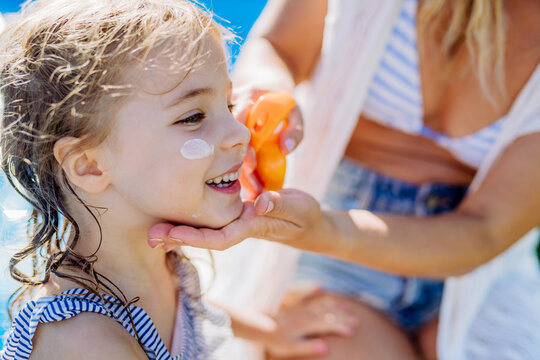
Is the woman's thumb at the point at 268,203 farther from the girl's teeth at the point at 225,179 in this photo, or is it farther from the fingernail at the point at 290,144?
the fingernail at the point at 290,144

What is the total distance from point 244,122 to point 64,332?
0.45m

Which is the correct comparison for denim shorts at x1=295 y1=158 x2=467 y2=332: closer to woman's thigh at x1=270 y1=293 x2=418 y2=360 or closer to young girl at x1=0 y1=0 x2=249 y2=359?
woman's thigh at x1=270 y1=293 x2=418 y2=360

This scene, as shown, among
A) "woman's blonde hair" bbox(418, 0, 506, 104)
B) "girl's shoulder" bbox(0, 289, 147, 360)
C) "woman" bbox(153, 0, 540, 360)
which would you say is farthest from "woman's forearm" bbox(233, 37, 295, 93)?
"girl's shoulder" bbox(0, 289, 147, 360)

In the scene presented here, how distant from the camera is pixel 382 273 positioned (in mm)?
1527

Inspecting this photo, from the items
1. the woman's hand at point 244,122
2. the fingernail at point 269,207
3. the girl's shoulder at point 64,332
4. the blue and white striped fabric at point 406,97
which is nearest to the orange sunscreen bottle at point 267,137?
the woman's hand at point 244,122

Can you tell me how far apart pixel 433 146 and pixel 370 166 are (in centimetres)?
16

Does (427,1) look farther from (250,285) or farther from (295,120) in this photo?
(250,285)

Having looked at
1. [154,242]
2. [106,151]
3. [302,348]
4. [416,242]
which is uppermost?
[106,151]

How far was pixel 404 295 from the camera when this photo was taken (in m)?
1.52

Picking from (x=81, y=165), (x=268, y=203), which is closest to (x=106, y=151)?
(x=81, y=165)

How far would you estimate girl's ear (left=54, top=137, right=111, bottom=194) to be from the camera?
0.85 meters

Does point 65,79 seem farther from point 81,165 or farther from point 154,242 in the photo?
point 154,242

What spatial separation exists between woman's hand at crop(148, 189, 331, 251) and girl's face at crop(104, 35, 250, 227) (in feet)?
0.08

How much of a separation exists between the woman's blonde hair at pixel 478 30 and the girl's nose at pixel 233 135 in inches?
26.8
